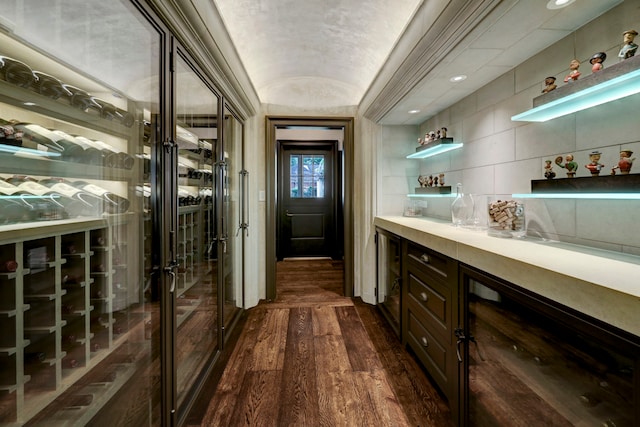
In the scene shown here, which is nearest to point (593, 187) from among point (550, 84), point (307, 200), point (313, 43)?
point (550, 84)

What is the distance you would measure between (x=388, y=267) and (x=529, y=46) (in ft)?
5.99

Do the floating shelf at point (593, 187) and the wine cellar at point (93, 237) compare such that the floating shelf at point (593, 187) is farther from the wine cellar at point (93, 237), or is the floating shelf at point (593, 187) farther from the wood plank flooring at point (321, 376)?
the wine cellar at point (93, 237)

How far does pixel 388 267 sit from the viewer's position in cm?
261

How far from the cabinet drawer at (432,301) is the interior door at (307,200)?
372 cm

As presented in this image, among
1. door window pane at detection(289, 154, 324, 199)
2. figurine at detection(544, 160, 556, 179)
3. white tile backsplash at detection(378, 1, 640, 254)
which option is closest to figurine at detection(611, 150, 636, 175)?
white tile backsplash at detection(378, 1, 640, 254)

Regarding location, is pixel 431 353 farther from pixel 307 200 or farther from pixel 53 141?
pixel 307 200

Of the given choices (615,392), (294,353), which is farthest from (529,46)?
(294,353)

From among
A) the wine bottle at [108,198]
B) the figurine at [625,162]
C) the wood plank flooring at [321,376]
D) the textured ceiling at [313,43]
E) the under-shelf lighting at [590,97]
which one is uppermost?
the textured ceiling at [313,43]

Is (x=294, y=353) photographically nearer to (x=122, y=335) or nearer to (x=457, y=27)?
(x=122, y=335)

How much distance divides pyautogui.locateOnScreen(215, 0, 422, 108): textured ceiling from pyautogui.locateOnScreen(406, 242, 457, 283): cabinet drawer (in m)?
1.56

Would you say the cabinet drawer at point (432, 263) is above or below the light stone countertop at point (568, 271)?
below

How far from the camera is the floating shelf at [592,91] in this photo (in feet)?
3.25

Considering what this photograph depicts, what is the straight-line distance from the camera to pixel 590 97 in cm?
117

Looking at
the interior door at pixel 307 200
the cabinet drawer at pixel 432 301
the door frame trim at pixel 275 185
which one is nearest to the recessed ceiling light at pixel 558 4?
the cabinet drawer at pixel 432 301
